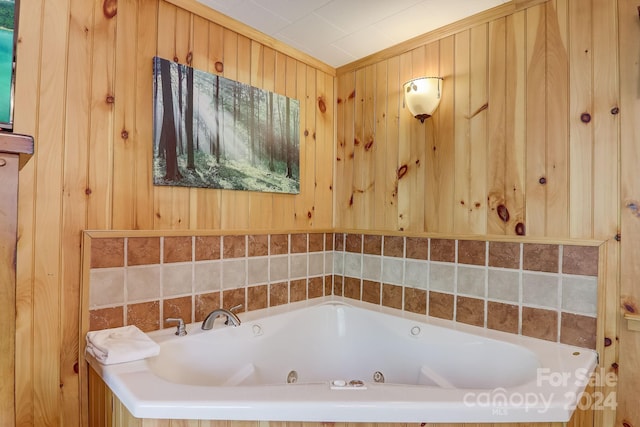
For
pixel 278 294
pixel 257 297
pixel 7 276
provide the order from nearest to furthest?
pixel 7 276 → pixel 257 297 → pixel 278 294

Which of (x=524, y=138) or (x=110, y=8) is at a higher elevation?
(x=110, y=8)

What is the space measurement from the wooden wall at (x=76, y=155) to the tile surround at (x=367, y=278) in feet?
0.41

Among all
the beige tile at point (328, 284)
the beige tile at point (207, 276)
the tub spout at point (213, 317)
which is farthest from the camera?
the beige tile at point (328, 284)

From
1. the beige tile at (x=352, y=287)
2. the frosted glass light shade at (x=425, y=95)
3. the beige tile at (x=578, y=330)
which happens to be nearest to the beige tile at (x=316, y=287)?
the beige tile at (x=352, y=287)

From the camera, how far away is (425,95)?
1.99m

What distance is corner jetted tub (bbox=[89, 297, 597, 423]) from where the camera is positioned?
1.05 meters

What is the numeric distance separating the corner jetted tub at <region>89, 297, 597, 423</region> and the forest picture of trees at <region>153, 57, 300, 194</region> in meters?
0.77

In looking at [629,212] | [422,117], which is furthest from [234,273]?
[629,212]

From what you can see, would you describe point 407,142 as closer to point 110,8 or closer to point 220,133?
point 220,133

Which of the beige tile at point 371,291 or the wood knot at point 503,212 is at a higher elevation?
the wood knot at point 503,212

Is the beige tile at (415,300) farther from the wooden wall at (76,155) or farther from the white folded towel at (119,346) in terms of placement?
the white folded towel at (119,346)

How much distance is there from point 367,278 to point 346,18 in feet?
5.05

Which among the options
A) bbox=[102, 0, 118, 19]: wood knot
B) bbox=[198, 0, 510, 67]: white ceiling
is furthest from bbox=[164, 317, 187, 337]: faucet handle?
bbox=[198, 0, 510, 67]: white ceiling

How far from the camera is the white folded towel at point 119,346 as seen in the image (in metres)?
1.31
